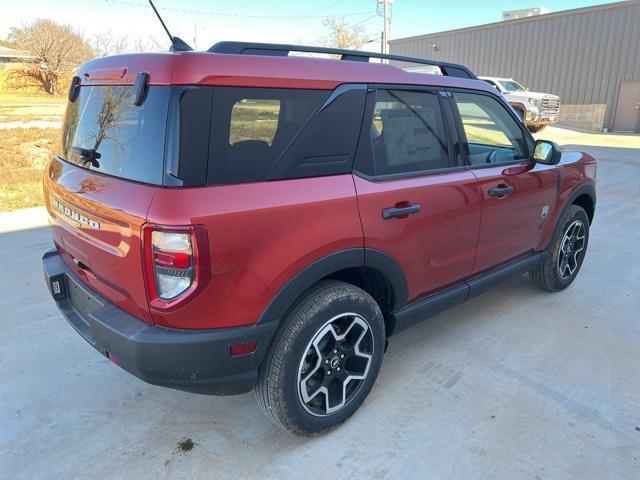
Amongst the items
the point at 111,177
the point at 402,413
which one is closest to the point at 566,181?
the point at 402,413

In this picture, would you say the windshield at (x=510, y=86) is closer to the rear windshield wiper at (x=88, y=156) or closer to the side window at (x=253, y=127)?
the side window at (x=253, y=127)

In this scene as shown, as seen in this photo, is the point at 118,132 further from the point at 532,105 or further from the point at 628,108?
the point at 628,108

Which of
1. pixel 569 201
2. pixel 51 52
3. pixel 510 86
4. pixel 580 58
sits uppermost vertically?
pixel 51 52

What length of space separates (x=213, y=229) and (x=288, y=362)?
0.76 meters

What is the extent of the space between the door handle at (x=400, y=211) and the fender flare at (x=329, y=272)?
20cm

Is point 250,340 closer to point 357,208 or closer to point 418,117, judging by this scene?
A: point 357,208

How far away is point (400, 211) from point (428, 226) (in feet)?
0.92

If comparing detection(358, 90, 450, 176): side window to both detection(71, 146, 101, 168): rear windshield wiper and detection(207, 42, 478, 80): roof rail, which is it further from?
detection(71, 146, 101, 168): rear windshield wiper

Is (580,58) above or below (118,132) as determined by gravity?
above

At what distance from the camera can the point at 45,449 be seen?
7.90ft

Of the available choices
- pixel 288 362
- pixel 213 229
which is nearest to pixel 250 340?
pixel 288 362

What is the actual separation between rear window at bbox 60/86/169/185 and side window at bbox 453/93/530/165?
2091 mm

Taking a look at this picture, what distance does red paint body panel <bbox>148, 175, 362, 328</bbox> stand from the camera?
190 centimetres

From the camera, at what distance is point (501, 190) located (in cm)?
325
